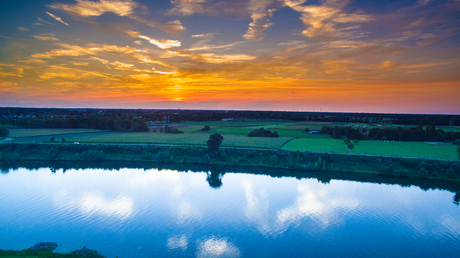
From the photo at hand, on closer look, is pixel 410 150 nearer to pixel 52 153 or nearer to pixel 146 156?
pixel 146 156

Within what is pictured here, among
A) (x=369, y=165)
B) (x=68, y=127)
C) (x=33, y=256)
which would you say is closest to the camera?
(x=33, y=256)

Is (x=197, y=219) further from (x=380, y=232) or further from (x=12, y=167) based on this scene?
(x=12, y=167)

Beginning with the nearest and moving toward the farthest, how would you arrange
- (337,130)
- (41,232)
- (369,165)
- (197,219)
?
(41,232) < (197,219) < (369,165) < (337,130)

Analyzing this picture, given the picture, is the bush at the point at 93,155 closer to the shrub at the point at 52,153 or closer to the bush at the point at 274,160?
the shrub at the point at 52,153

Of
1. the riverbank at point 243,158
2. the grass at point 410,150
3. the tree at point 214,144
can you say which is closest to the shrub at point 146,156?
the riverbank at point 243,158

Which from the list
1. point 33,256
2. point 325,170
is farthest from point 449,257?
point 33,256

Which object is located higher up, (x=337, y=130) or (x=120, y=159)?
(x=337, y=130)

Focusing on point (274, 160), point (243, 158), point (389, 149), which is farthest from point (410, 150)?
point (243, 158)
